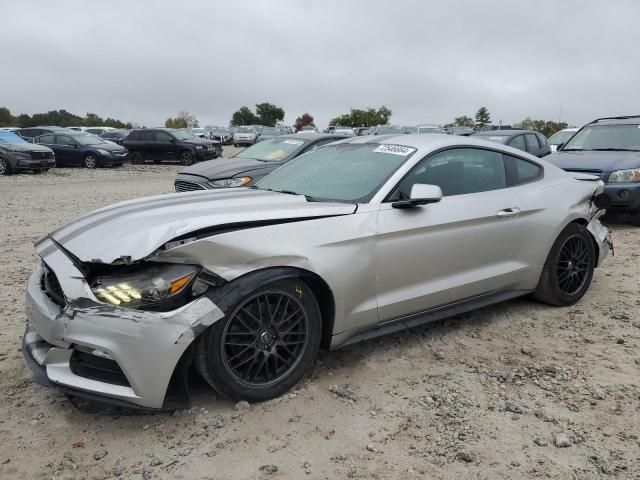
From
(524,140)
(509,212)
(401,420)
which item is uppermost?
(524,140)

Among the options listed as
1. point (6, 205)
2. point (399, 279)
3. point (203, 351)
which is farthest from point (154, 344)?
point (6, 205)

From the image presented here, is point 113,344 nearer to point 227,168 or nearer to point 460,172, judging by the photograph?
point 460,172

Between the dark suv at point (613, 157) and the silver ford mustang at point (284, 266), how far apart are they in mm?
4062

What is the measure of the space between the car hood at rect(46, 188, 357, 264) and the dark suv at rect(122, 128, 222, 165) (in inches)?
709

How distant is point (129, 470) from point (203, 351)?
2.11 ft

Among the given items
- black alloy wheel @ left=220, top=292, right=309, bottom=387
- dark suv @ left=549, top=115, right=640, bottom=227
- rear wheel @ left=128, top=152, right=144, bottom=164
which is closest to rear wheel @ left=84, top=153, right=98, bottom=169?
rear wheel @ left=128, top=152, right=144, bottom=164

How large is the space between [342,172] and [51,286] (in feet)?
6.76

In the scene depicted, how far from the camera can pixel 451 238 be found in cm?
371

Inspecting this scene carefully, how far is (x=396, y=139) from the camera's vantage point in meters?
4.18

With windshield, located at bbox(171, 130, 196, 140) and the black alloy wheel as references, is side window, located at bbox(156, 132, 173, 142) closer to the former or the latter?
windshield, located at bbox(171, 130, 196, 140)

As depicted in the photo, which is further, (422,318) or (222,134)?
(222,134)

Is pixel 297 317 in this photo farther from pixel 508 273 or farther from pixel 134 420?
pixel 508 273

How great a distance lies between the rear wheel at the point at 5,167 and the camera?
17067 millimetres

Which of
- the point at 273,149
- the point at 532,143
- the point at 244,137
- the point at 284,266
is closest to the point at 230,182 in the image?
the point at 273,149
